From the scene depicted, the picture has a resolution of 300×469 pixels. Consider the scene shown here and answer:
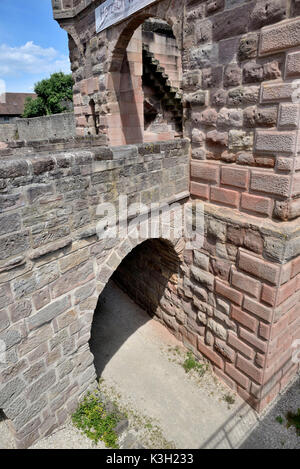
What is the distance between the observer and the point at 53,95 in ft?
80.2

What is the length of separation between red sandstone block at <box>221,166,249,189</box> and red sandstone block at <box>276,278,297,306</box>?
1221mm

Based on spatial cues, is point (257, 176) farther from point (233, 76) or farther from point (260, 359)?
point (260, 359)

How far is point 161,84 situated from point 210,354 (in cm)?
705

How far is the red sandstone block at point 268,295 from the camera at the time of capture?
3.21 m

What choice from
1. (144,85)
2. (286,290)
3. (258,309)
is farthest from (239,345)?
(144,85)

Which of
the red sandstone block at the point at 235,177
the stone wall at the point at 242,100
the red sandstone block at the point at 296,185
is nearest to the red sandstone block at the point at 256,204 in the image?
the stone wall at the point at 242,100

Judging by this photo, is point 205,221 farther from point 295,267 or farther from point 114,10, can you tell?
point 114,10

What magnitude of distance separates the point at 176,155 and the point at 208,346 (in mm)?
2903

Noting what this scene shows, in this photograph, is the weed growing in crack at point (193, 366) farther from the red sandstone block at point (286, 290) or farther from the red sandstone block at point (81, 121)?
the red sandstone block at point (81, 121)

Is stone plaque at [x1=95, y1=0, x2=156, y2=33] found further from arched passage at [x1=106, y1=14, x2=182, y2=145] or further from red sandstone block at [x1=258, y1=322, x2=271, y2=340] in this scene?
red sandstone block at [x1=258, y1=322, x2=271, y2=340]

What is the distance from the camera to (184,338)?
5.00 m

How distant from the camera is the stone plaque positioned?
456cm

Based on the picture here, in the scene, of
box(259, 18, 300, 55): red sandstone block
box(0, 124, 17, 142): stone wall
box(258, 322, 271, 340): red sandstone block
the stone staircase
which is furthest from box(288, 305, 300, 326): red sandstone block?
box(0, 124, 17, 142): stone wall
